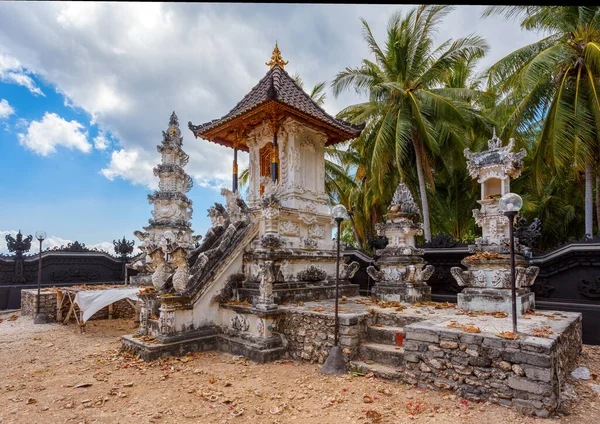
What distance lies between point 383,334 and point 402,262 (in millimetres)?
3049

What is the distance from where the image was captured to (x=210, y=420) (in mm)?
4590

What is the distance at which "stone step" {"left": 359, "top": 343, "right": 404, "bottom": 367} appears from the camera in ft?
19.7

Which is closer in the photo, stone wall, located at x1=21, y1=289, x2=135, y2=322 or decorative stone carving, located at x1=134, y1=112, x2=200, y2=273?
stone wall, located at x1=21, y1=289, x2=135, y2=322

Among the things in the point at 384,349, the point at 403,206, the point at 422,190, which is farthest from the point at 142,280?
the point at 422,190

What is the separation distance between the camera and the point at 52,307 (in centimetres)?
1260

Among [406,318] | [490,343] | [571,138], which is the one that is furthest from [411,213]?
[571,138]

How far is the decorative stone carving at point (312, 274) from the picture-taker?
9.25 m

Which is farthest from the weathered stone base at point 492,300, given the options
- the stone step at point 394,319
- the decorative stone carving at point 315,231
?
the decorative stone carving at point 315,231

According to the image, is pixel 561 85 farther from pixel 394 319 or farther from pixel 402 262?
pixel 394 319

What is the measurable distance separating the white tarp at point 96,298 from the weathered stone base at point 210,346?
9.38 ft

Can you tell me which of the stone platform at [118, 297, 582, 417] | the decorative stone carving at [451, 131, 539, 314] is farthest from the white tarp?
the decorative stone carving at [451, 131, 539, 314]

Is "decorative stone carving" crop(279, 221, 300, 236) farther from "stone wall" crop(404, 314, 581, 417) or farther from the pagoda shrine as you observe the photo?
"stone wall" crop(404, 314, 581, 417)

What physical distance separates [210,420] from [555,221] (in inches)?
887

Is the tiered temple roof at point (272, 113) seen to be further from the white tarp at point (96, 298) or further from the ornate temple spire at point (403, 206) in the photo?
the white tarp at point (96, 298)
